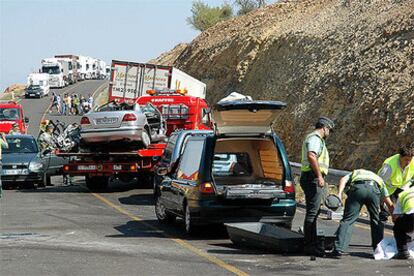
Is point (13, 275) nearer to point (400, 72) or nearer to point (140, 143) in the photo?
point (140, 143)

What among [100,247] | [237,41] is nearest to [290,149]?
[237,41]

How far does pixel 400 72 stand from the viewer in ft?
96.6

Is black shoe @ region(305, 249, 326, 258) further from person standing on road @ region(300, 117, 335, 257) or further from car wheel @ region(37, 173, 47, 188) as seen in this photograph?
car wheel @ region(37, 173, 47, 188)

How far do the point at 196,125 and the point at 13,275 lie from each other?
1519 centimetres

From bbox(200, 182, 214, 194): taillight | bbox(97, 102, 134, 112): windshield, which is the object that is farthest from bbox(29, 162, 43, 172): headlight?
bbox(200, 182, 214, 194): taillight

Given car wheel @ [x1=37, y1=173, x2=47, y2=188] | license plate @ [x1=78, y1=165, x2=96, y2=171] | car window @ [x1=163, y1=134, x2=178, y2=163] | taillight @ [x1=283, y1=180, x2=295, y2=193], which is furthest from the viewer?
car wheel @ [x1=37, y1=173, x2=47, y2=188]

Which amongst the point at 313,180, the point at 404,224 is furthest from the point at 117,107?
the point at 404,224

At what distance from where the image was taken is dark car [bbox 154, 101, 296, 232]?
43.8 ft

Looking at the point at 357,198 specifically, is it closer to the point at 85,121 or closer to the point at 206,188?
the point at 206,188

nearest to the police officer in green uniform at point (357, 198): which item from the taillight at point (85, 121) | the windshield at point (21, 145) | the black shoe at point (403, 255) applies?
the black shoe at point (403, 255)

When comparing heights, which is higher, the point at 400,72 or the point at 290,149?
the point at 400,72

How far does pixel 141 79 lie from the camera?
110 feet

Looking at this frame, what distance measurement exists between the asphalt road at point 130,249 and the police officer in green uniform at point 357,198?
279 millimetres

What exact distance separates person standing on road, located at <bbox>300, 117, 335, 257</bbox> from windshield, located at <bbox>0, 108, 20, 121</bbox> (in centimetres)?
2953
